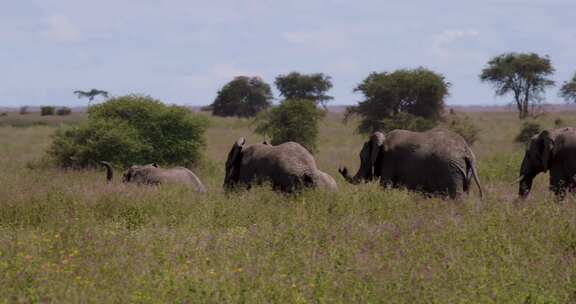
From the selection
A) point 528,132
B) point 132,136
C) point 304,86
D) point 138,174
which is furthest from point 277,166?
point 304,86

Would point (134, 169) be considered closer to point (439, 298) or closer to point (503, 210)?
point (503, 210)

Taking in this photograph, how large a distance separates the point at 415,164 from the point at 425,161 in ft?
0.65

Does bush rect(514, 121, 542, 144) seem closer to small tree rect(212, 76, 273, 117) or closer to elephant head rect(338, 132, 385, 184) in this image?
elephant head rect(338, 132, 385, 184)

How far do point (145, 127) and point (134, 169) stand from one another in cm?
824

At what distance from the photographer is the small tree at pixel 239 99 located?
2800 inches

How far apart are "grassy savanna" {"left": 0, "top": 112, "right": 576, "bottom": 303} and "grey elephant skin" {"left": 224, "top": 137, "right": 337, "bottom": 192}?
0.34m

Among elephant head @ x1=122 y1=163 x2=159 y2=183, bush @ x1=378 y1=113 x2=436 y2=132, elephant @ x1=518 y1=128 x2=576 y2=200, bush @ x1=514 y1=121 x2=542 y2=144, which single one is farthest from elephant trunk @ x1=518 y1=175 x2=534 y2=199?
bush @ x1=514 y1=121 x2=542 y2=144

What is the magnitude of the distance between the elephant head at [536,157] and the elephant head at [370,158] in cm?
232

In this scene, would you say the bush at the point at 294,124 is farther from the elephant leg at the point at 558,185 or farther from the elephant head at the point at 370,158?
the elephant leg at the point at 558,185

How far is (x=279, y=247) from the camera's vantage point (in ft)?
26.1

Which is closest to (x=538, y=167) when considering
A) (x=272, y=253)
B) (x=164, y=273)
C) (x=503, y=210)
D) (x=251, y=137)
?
(x=503, y=210)

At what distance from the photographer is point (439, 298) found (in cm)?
612

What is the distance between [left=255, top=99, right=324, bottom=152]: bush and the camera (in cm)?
3116

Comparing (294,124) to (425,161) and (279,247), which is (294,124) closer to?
(425,161)
